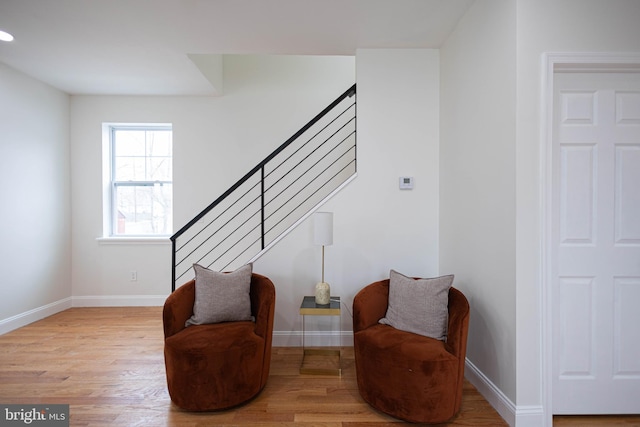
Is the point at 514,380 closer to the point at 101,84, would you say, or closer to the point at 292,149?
the point at 292,149

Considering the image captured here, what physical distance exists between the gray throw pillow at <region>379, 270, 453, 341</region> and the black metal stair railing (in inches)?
74.2

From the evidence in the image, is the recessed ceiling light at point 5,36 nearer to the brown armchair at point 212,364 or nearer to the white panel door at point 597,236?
the brown armchair at point 212,364

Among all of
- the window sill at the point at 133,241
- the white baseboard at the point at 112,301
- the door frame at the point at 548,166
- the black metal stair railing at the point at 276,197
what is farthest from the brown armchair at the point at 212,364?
the white baseboard at the point at 112,301

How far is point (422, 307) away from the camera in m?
2.21

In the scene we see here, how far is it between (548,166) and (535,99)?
0.39 meters

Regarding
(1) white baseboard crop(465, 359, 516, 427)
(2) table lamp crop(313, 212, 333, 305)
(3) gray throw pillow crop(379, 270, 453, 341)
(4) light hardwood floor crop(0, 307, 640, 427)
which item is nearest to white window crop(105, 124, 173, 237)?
(4) light hardwood floor crop(0, 307, 640, 427)

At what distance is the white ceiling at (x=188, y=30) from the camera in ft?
7.75

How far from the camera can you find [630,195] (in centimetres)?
194

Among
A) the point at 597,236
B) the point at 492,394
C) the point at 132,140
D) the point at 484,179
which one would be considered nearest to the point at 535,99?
the point at 484,179

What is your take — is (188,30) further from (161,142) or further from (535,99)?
(535,99)

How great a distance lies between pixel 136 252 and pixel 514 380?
429 centimetres

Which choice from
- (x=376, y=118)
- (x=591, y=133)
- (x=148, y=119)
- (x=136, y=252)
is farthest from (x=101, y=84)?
(x=591, y=133)

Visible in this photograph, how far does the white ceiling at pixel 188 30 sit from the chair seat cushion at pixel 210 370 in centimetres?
234

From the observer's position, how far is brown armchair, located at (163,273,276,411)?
2.00m
